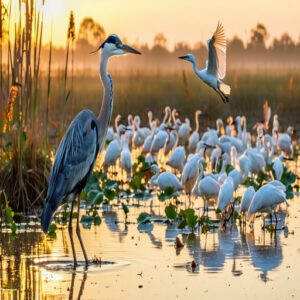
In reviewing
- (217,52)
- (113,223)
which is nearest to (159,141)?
(217,52)

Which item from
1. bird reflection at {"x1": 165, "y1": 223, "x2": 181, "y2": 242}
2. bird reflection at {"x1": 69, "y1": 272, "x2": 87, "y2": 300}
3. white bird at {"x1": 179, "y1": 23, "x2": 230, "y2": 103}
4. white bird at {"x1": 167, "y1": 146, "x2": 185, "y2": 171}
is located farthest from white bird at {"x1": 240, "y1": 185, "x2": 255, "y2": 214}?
white bird at {"x1": 167, "y1": 146, "x2": 185, "y2": 171}

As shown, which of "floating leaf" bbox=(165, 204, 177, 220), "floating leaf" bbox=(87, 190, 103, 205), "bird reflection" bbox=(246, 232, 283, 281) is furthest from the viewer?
"floating leaf" bbox=(87, 190, 103, 205)

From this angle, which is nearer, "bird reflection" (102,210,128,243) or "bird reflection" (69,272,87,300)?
"bird reflection" (69,272,87,300)

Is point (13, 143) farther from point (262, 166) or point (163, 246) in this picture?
point (262, 166)

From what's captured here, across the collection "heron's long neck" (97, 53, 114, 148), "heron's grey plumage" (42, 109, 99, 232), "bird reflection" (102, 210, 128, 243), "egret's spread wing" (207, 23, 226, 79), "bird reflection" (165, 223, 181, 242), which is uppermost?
"egret's spread wing" (207, 23, 226, 79)

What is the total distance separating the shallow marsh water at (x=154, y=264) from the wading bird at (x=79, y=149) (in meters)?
0.45

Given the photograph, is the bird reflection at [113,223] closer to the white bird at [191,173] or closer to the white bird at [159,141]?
the white bird at [191,173]

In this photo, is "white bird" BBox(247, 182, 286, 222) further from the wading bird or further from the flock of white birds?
the wading bird

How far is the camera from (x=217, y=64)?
13.4 meters

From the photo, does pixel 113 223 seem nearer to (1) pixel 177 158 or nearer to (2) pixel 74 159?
(2) pixel 74 159

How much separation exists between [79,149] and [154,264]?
122 centimetres

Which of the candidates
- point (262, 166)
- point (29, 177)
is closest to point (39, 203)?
point (29, 177)

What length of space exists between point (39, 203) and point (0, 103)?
1.23 m

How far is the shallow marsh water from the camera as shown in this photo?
7.51 m
